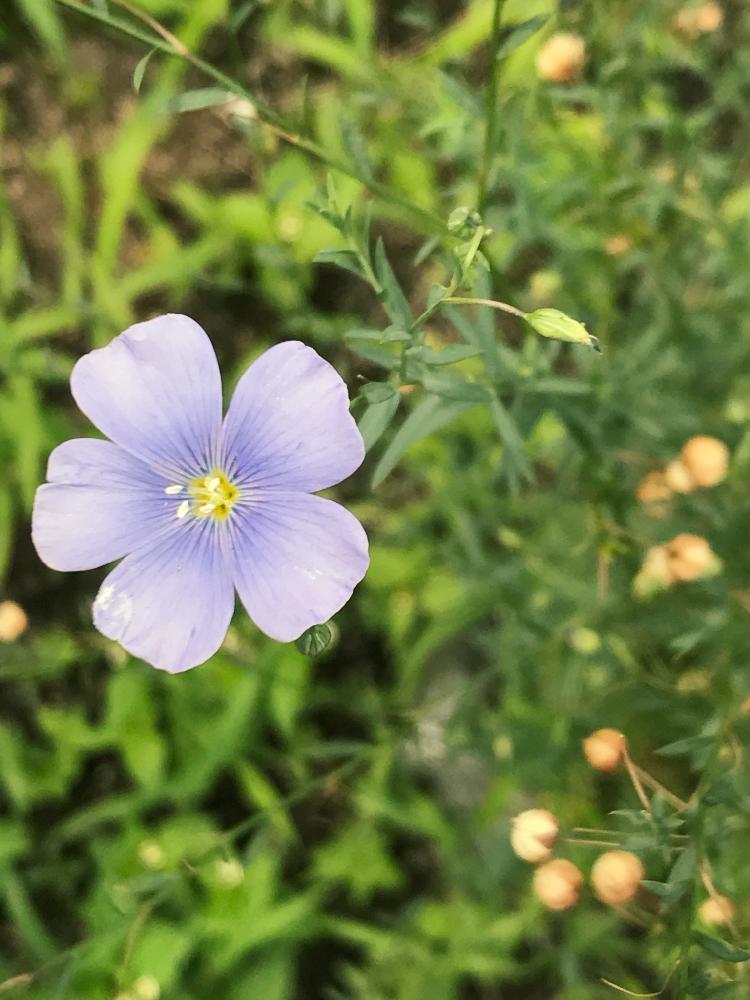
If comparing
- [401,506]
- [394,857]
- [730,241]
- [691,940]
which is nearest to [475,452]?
[401,506]

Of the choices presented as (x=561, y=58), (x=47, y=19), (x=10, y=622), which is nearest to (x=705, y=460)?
(x=561, y=58)

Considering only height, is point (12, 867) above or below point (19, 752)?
below

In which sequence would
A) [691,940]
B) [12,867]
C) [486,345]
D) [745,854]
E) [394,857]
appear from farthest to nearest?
[394,857]
[12,867]
[745,854]
[486,345]
[691,940]

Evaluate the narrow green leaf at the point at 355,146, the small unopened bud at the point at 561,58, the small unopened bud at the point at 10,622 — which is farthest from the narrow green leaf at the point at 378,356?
the small unopened bud at the point at 10,622

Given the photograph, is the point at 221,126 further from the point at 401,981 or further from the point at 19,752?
the point at 401,981

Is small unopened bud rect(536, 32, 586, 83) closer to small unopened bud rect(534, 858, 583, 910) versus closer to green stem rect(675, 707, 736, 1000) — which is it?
green stem rect(675, 707, 736, 1000)

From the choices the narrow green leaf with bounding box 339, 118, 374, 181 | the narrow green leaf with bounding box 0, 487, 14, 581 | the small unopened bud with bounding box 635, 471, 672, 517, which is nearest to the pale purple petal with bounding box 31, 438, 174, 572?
the narrow green leaf with bounding box 339, 118, 374, 181
